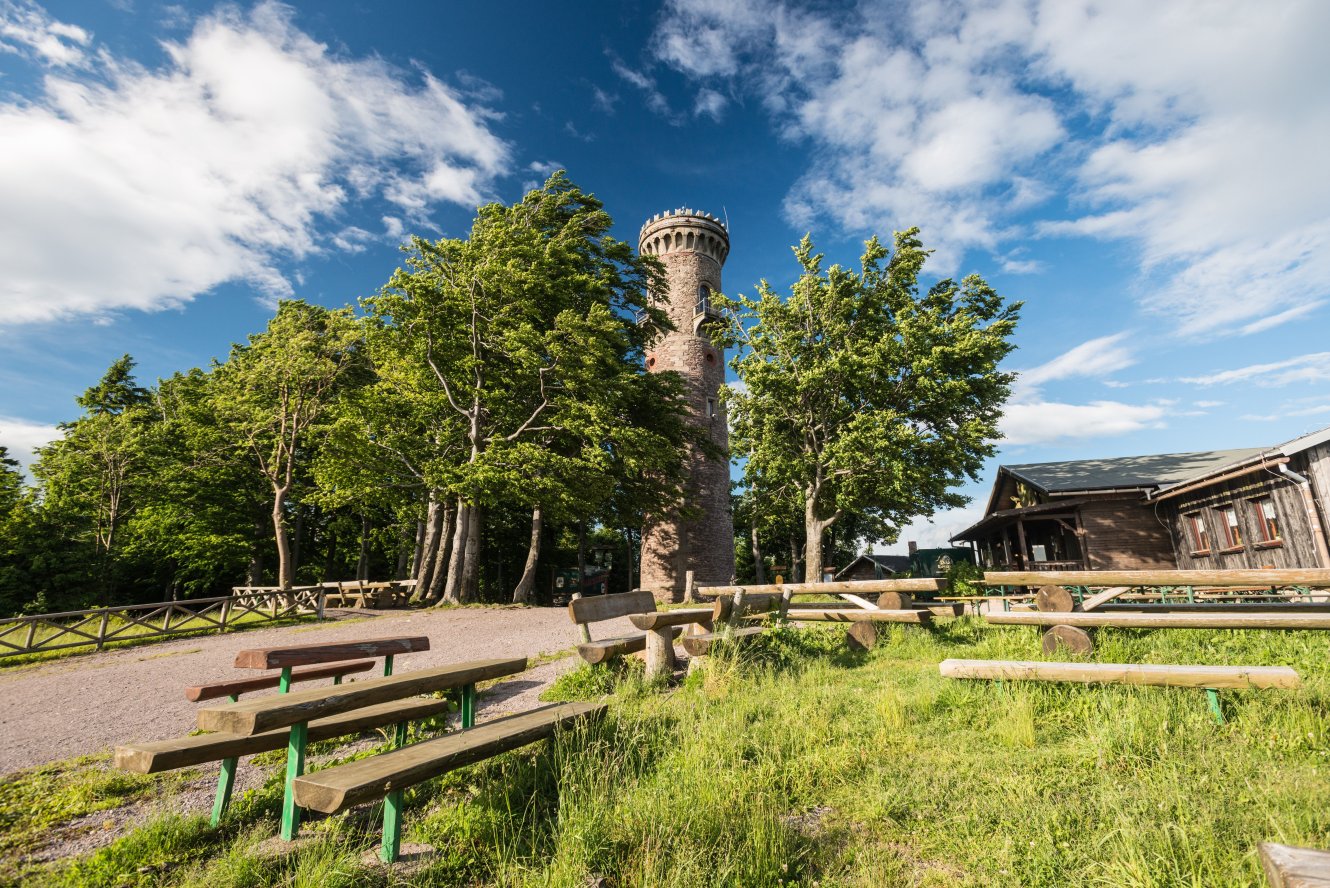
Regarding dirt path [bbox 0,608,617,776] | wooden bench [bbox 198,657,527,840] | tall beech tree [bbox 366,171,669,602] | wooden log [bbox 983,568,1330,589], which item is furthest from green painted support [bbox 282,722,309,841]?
tall beech tree [bbox 366,171,669,602]

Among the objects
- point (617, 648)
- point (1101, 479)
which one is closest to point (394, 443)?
point (617, 648)

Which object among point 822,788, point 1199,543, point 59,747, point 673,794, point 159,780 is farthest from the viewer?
point 1199,543

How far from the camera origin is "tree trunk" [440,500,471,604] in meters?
18.0

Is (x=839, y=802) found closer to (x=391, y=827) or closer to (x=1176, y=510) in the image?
(x=391, y=827)

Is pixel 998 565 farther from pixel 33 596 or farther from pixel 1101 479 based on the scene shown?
pixel 33 596

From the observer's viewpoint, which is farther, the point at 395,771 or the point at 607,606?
the point at 607,606

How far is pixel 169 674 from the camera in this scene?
895cm

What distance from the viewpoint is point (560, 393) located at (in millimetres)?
19578

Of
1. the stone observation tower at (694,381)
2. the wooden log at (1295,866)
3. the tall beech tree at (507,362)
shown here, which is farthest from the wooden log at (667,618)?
the stone observation tower at (694,381)

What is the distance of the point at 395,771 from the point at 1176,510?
23.1m

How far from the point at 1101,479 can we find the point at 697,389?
1528 centimetres

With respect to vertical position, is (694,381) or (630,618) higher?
(694,381)

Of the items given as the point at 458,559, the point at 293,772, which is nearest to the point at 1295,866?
the point at 293,772

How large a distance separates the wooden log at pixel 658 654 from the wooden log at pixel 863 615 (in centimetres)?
294
